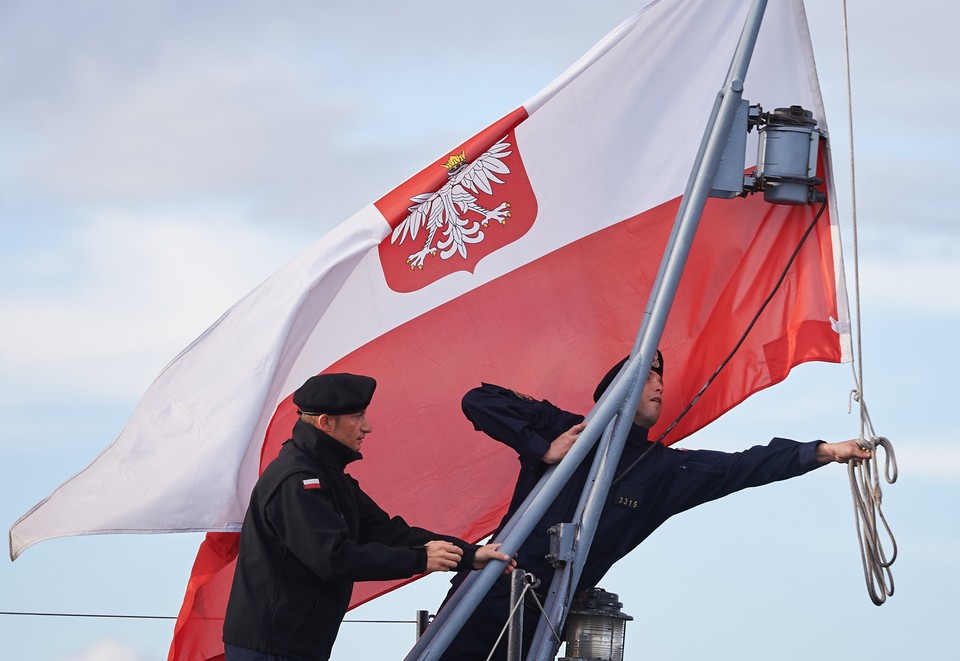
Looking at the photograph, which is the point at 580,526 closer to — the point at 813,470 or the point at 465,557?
the point at 465,557

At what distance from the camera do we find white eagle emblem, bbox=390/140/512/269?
6.11 m

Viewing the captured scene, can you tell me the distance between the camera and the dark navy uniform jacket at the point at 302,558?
179 inches

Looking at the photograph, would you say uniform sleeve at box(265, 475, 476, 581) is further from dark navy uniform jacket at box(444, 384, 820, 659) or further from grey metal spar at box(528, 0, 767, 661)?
dark navy uniform jacket at box(444, 384, 820, 659)

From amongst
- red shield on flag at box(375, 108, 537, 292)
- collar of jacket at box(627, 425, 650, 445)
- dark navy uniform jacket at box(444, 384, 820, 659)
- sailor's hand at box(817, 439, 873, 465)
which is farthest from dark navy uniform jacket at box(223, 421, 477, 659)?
sailor's hand at box(817, 439, 873, 465)

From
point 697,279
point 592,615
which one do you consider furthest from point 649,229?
point 592,615

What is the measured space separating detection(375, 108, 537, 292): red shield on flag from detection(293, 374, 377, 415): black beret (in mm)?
1330

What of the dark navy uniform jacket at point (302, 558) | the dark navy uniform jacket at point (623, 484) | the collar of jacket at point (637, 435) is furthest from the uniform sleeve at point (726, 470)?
the dark navy uniform jacket at point (302, 558)

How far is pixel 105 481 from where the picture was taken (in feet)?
18.7

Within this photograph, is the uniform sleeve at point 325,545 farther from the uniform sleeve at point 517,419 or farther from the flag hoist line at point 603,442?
the uniform sleeve at point 517,419

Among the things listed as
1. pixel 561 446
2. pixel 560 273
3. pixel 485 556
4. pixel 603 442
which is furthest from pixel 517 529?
pixel 560 273

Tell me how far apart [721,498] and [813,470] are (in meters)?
0.41

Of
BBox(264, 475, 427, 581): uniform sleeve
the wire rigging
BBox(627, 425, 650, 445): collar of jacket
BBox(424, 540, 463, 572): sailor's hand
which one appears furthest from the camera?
the wire rigging

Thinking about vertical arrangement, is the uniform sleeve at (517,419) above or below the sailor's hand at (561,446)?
above

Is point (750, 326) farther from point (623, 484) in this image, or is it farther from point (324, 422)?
point (324, 422)
